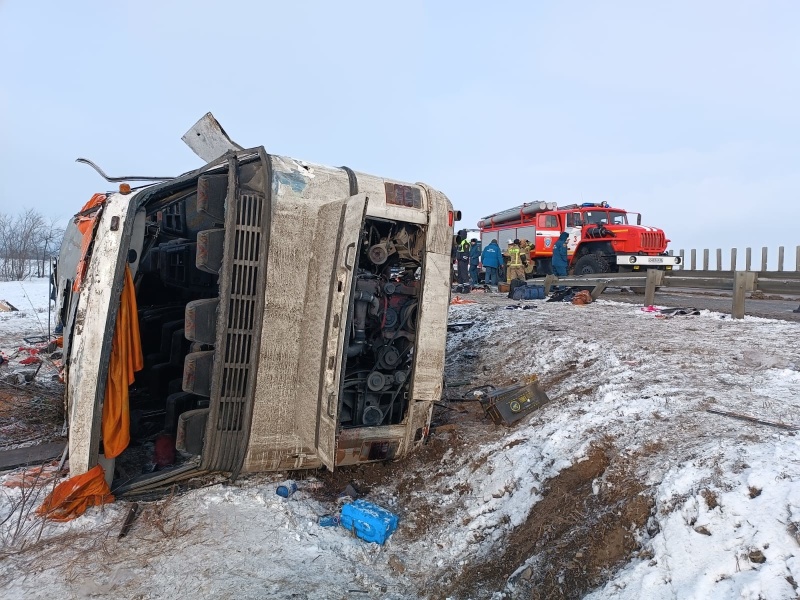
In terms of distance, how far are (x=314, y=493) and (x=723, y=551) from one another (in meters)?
2.59

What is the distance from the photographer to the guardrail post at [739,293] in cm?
789

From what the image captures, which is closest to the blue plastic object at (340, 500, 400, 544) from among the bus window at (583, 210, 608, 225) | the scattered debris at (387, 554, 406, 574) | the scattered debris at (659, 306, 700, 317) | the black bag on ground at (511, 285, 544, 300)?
the scattered debris at (387, 554, 406, 574)

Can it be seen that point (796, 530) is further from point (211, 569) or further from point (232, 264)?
point (232, 264)

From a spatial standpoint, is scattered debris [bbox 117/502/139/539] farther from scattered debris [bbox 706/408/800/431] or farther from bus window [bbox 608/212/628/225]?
bus window [bbox 608/212/628/225]

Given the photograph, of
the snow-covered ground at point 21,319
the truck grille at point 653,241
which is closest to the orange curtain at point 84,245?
the snow-covered ground at point 21,319

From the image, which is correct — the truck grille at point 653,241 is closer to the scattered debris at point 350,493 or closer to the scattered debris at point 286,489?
the scattered debris at point 350,493

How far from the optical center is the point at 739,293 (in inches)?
312

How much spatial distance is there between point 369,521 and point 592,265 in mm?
14465

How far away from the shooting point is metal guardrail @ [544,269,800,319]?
8008mm

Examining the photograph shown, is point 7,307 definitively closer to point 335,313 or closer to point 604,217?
point 335,313

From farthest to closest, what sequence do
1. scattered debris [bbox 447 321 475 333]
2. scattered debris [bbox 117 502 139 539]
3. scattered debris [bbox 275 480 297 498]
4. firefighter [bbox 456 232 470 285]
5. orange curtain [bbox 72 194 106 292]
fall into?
1. firefighter [bbox 456 232 470 285]
2. scattered debris [bbox 447 321 475 333]
3. orange curtain [bbox 72 194 106 292]
4. scattered debris [bbox 275 480 297 498]
5. scattered debris [bbox 117 502 139 539]

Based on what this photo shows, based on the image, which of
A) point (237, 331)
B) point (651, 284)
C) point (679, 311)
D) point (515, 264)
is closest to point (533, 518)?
point (237, 331)

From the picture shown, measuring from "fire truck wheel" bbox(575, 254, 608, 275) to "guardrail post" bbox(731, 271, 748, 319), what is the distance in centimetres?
854

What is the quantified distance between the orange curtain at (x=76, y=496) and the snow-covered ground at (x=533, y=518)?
0.09 meters
